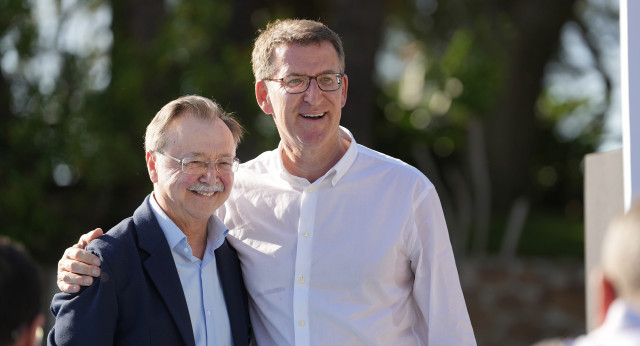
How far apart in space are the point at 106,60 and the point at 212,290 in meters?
5.78

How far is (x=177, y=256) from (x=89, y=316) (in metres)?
0.43

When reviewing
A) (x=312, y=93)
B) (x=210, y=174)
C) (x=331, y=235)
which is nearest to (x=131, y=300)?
(x=210, y=174)

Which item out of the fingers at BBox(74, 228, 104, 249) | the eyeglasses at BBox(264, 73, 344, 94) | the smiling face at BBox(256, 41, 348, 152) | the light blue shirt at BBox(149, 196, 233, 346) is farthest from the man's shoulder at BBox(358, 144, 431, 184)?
the fingers at BBox(74, 228, 104, 249)

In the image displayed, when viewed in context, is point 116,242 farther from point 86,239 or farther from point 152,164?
point 152,164

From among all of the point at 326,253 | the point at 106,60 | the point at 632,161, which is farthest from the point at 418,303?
the point at 106,60

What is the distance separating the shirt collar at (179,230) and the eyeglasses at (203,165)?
0.19 m

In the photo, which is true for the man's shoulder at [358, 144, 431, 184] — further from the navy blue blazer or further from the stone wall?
the stone wall

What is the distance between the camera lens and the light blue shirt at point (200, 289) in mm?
2979

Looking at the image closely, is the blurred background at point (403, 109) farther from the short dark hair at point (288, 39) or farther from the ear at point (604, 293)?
the ear at point (604, 293)

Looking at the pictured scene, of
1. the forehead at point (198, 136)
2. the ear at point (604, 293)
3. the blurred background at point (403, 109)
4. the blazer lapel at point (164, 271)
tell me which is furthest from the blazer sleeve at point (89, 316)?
the blurred background at point (403, 109)

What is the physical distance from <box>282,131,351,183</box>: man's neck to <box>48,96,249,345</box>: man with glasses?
0.26 metres

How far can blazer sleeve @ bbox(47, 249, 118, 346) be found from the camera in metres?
2.69

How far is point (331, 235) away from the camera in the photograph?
3254mm

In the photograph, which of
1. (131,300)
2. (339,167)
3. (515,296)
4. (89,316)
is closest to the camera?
(89,316)
